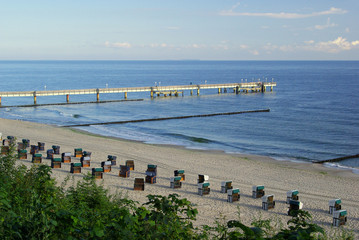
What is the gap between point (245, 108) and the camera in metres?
56.5

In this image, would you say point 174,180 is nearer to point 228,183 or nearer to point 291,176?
point 228,183

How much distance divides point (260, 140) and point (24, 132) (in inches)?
737

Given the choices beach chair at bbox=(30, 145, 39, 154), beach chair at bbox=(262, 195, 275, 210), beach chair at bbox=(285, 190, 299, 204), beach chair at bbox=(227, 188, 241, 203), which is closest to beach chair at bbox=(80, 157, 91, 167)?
beach chair at bbox=(30, 145, 39, 154)

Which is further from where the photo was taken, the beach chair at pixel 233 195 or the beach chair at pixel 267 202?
the beach chair at pixel 233 195

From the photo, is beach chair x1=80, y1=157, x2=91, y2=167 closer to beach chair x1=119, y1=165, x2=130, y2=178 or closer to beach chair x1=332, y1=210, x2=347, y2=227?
beach chair x1=119, y1=165, x2=130, y2=178

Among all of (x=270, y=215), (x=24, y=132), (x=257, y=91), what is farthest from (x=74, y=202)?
(x=257, y=91)

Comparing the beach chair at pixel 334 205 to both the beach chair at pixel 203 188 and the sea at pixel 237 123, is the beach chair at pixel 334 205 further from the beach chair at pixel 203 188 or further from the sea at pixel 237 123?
the sea at pixel 237 123

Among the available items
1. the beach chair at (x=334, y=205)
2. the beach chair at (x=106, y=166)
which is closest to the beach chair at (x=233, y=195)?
the beach chair at (x=334, y=205)

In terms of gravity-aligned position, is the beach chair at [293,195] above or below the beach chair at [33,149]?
below

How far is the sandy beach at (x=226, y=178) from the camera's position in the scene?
47.4ft

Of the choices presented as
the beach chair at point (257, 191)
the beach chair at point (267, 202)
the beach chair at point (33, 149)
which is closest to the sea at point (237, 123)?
the beach chair at point (257, 191)

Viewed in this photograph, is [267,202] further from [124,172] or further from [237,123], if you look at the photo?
[237,123]

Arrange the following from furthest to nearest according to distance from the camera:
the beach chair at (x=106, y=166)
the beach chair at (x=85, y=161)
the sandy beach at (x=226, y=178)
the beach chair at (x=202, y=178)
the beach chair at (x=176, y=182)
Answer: the beach chair at (x=85, y=161) < the beach chair at (x=106, y=166) < the beach chair at (x=202, y=178) < the beach chair at (x=176, y=182) < the sandy beach at (x=226, y=178)

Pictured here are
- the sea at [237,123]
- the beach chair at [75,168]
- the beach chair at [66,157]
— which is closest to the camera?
the beach chair at [75,168]
